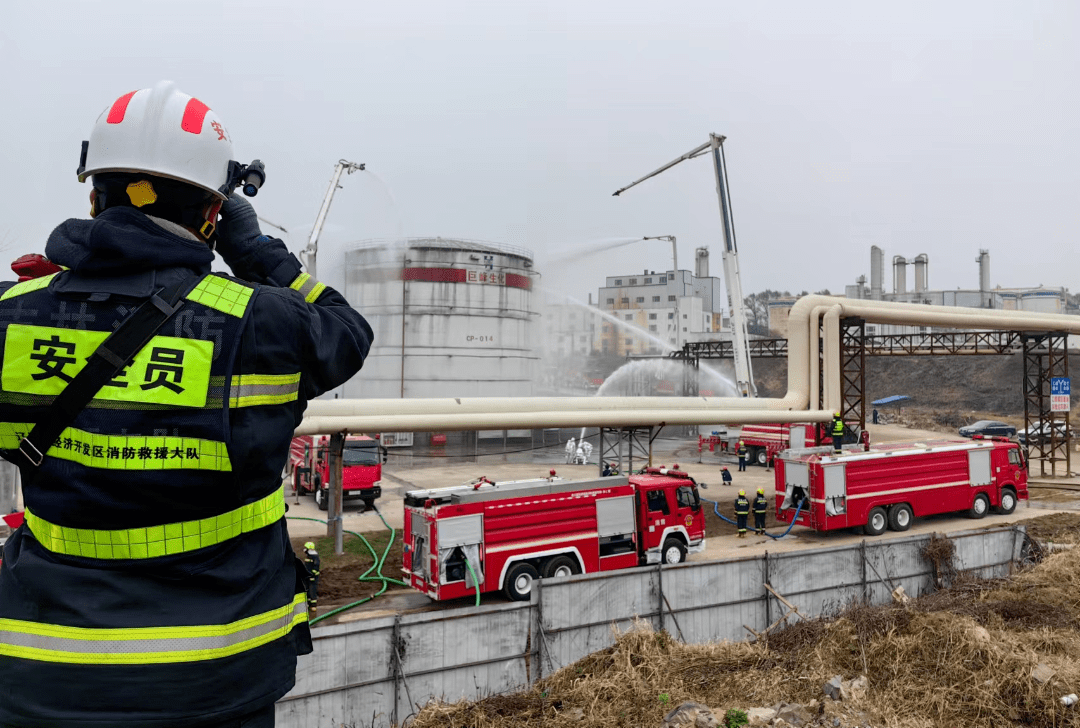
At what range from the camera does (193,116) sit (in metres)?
2.09

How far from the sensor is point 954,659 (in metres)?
7.80

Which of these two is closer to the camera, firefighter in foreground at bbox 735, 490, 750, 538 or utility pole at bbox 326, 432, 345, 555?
utility pole at bbox 326, 432, 345, 555

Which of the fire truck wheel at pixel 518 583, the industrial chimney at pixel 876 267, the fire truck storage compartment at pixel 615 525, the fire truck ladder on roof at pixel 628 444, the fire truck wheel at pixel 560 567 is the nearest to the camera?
the fire truck wheel at pixel 518 583

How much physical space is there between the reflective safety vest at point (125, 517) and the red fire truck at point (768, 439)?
33.2 metres

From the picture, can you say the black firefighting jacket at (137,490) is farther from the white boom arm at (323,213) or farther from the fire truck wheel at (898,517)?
the white boom arm at (323,213)

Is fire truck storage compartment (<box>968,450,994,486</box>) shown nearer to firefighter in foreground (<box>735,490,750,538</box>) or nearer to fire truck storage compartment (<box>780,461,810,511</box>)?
fire truck storage compartment (<box>780,461,810,511</box>)

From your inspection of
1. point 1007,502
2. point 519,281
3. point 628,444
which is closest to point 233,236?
point 1007,502

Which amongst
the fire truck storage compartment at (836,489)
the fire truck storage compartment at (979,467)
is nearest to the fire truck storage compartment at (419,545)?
the fire truck storage compartment at (836,489)

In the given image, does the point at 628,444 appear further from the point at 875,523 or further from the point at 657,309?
the point at 657,309

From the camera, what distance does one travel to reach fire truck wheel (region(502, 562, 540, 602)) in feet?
46.5

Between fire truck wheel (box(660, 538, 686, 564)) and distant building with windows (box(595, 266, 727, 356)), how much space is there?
224 feet

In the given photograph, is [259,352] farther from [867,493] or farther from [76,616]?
[867,493]

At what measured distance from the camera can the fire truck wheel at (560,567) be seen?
570 inches

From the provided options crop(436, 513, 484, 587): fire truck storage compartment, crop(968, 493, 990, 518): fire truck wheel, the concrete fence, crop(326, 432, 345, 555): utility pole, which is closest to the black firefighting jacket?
the concrete fence
